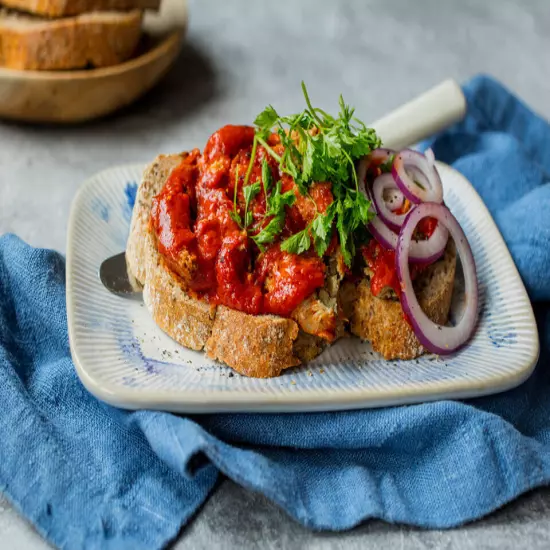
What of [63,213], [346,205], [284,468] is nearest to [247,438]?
[284,468]

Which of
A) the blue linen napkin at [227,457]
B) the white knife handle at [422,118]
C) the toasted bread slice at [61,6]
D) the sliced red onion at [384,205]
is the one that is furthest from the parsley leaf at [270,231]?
the toasted bread slice at [61,6]

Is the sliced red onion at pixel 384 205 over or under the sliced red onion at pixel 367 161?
under

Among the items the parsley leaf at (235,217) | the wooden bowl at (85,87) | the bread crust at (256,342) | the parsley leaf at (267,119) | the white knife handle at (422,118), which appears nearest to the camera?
the bread crust at (256,342)

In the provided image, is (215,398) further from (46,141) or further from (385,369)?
(46,141)

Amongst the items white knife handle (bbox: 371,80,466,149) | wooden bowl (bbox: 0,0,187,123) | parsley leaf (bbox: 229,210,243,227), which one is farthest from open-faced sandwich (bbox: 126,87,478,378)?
A: wooden bowl (bbox: 0,0,187,123)

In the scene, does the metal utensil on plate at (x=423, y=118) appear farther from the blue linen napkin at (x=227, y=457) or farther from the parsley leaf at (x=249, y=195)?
the blue linen napkin at (x=227, y=457)

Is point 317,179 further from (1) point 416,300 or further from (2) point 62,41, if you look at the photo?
(2) point 62,41
